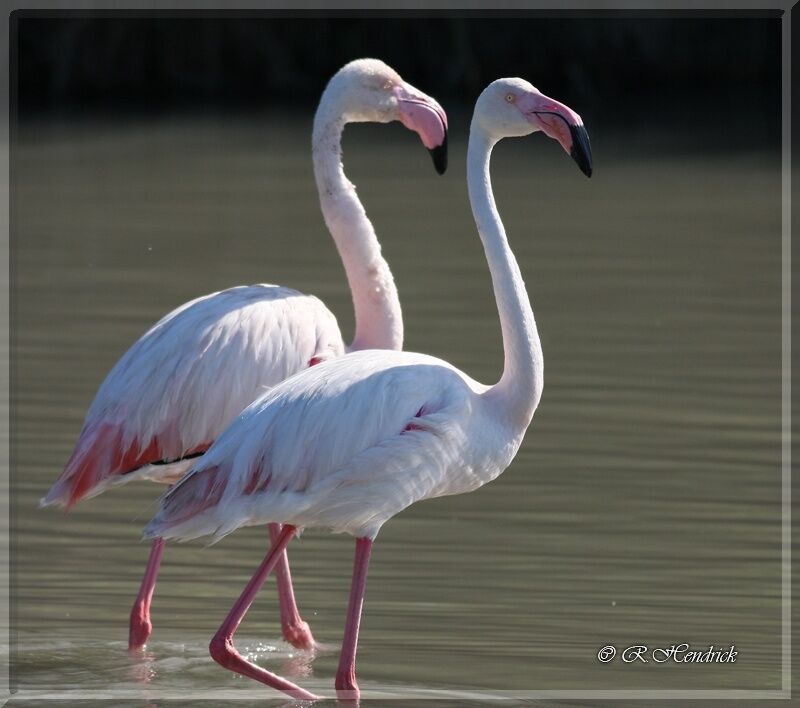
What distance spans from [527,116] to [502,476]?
284 cm

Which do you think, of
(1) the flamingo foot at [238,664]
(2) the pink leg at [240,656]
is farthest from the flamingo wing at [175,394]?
(1) the flamingo foot at [238,664]

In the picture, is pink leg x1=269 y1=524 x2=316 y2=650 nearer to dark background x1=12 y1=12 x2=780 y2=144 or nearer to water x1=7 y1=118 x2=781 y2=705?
water x1=7 y1=118 x2=781 y2=705

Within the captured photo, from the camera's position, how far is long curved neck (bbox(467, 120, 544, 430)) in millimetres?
5109

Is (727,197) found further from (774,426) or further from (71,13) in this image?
(71,13)

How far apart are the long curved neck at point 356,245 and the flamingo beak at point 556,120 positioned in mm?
1106

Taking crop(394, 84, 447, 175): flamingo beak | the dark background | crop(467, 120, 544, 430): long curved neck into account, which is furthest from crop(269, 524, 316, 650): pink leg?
the dark background

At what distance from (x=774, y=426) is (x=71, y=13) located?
1553 cm

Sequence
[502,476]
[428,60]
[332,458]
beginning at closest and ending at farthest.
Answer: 1. [332,458]
2. [502,476]
3. [428,60]

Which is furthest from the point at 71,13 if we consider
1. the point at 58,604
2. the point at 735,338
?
the point at 58,604

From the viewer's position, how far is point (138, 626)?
560cm

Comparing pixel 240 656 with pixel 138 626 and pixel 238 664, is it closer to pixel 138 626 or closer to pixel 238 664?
pixel 238 664

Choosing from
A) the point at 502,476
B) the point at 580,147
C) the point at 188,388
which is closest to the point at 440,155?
the point at 580,147

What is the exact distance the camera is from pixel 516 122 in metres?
5.20

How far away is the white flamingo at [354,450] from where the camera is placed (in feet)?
15.9
